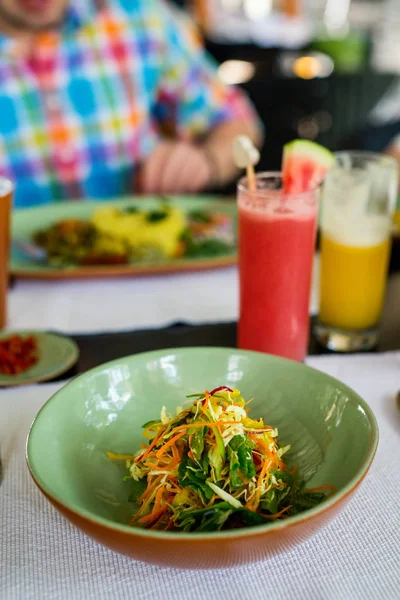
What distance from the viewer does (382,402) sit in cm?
78

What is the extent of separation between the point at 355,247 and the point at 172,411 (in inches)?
15.9

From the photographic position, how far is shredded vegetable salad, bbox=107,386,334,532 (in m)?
0.52

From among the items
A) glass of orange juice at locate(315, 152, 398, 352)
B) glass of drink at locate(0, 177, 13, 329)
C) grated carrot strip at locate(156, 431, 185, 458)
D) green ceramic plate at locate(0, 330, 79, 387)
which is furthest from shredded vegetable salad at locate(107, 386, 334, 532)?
glass of drink at locate(0, 177, 13, 329)

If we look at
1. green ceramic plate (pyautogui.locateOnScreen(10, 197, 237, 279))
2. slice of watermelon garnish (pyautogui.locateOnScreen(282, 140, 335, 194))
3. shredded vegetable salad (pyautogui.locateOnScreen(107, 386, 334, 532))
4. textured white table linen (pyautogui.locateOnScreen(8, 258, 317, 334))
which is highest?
slice of watermelon garnish (pyautogui.locateOnScreen(282, 140, 335, 194))

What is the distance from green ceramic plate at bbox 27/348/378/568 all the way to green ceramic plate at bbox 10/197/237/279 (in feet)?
1.59

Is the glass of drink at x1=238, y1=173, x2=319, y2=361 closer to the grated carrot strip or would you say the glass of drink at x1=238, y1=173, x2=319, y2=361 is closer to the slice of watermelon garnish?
the slice of watermelon garnish

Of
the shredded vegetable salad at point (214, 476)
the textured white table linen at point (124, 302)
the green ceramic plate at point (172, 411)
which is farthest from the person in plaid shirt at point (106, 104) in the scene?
the shredded vegetable salad at point (214, 476)

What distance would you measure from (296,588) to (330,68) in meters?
3.75

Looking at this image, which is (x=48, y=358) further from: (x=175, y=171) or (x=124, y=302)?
(x=175, y=171)

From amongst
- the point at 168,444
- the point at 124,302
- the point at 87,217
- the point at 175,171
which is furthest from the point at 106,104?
the point at 168,444

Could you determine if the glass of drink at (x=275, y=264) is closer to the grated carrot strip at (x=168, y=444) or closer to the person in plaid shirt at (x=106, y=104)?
the grated carrot strip at (x=168, y=444)

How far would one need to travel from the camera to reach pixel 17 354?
2.88 ft

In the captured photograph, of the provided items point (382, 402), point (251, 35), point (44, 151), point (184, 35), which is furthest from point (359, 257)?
point (251, 35)

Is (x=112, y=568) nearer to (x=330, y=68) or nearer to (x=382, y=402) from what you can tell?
(x=382, y=402)
